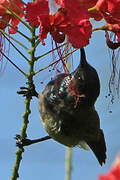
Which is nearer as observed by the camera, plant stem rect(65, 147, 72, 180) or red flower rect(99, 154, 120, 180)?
red flower rect(99, 154, 120, 180)

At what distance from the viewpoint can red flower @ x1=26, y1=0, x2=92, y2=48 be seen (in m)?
1.08

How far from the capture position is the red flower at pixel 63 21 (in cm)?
108

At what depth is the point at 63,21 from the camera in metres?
1.16

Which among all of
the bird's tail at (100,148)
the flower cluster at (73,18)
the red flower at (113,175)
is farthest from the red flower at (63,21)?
the bird's tail at (100,148)

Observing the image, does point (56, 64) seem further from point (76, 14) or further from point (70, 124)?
point (70, 124)

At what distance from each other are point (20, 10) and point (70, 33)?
0.27 meters

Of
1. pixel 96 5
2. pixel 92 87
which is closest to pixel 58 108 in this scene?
pixel 92 87

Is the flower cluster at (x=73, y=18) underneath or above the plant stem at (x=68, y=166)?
above

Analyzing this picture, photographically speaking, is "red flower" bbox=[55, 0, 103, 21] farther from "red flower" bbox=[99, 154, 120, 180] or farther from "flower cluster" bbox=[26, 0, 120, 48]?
"red flower" bbox=[99, 154, 120, 180]

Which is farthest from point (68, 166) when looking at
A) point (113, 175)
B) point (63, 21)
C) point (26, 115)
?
point (113, 175)

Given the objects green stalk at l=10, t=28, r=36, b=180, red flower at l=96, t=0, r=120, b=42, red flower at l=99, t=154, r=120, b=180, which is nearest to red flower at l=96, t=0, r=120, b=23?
red flower at l=96, t=0, r=120, b=42

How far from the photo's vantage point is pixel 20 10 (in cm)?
132

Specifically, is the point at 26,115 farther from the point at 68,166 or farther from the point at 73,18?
the point at 73,18

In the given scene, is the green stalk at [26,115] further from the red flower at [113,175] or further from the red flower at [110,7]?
the red flower at [113,175]
